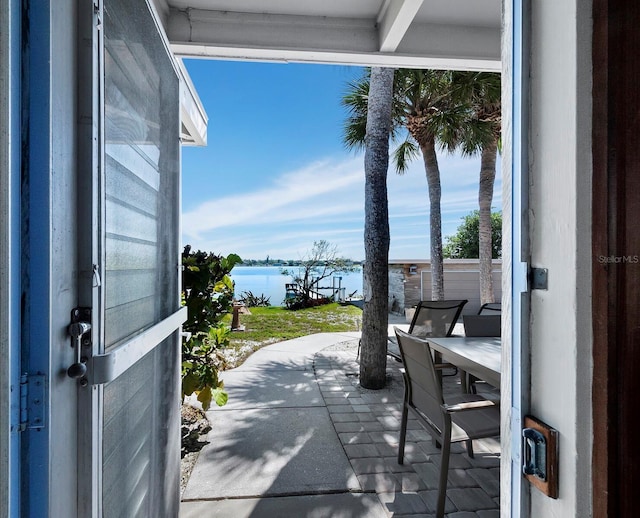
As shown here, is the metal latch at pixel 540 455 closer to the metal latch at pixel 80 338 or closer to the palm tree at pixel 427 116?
the metal latch at pixel 80 338

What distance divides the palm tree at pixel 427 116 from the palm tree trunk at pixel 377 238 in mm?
3084

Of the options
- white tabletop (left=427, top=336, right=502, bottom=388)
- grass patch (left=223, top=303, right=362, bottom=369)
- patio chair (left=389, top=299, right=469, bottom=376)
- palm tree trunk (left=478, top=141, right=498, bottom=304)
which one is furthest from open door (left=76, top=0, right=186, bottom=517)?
palm tree trunk (left=478, top=141, right=498, bottom=304)

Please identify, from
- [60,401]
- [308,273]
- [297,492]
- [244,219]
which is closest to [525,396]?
[60,401]

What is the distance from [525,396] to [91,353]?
0.96 meters

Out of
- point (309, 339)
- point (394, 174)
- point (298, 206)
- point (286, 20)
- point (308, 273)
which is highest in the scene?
point (298, 206)

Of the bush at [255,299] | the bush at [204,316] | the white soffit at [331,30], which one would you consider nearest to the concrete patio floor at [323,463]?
the bush at [204,316]

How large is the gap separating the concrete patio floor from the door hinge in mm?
1776

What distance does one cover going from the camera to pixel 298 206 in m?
33.3

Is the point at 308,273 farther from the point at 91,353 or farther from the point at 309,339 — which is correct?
the point at 91,353

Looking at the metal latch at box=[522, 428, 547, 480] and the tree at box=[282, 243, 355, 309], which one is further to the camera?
the tree at box=[282, 243, 355, 309]

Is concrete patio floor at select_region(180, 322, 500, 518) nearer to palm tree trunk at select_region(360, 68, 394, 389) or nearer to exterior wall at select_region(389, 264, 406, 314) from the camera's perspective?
palm tree trunk at select_region(360, 68, 394, 389)

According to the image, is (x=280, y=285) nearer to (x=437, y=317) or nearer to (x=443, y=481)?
(x=437, y=317)

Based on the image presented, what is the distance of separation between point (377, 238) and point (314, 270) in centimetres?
880

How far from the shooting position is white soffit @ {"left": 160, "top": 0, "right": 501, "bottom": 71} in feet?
7.46
